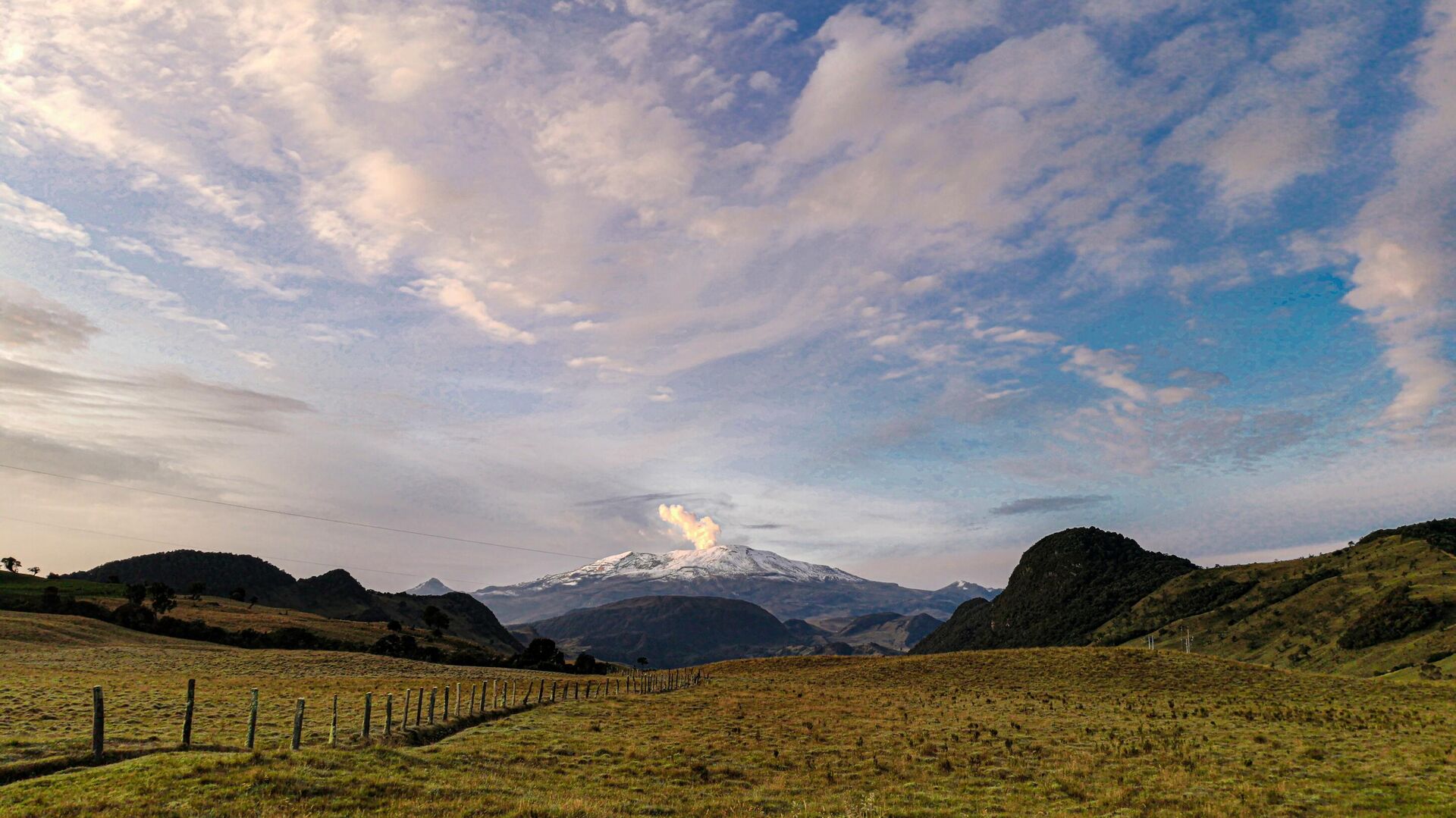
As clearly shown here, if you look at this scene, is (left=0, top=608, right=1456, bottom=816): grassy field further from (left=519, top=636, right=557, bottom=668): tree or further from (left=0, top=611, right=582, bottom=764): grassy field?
(left=519, top=636, right=557, bottom=668): tree

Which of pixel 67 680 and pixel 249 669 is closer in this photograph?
pixel 67 680

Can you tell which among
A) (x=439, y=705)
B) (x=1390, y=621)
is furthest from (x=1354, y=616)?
(x=439, y=705)

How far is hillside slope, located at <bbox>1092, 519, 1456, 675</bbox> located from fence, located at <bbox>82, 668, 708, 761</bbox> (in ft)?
326

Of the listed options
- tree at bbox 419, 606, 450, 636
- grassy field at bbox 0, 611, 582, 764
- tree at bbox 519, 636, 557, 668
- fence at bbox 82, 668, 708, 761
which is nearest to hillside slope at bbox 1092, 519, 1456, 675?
fence at bbox 82, 668, 708, 761

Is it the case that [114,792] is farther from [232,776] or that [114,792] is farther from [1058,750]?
[1058,750]

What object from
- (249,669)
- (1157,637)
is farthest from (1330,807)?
(1157,637)

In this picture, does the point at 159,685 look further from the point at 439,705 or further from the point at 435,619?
the point at 435,619

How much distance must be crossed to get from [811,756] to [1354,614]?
496ft

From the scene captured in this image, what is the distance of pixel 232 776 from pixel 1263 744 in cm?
4054

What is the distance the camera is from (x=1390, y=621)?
120375mm

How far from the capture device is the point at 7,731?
27.3m

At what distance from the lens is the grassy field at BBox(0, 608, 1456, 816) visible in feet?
65.0

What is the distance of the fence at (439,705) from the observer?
79.2 feet

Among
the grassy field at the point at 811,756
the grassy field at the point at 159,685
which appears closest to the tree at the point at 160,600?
the grassy field at the point at 159,685
